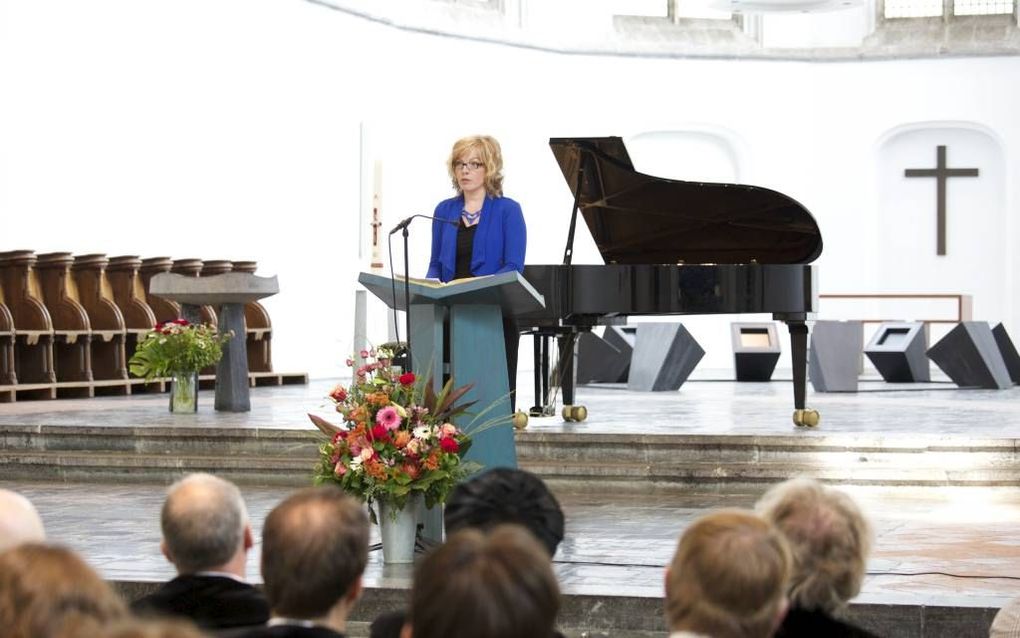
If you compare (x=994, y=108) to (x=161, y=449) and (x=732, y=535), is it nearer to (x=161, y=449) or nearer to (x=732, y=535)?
(x=161, y=449)

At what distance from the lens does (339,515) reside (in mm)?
2152

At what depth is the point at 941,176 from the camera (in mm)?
17438

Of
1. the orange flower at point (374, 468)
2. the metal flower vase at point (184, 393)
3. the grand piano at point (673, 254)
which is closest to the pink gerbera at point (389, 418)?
the orange flower at point (374, 468)

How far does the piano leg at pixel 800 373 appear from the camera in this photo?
771 cm

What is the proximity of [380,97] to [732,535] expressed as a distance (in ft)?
44.4

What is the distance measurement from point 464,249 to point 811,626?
3.11 meters

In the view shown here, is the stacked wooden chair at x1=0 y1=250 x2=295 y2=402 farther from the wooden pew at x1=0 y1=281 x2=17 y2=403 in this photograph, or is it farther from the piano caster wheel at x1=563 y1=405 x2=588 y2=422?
the piano caster wheel at x1=563 y1=405 x2=588 y2=422

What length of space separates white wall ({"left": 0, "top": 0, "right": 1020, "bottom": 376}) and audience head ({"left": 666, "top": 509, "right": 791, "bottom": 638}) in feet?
32.9

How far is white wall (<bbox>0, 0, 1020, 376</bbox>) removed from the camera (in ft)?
38.5

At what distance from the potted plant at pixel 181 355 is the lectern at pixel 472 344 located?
418 centimetres

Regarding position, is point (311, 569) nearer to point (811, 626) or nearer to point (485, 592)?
point (485, 592)

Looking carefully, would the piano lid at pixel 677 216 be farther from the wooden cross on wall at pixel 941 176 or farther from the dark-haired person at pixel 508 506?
the wooden cross on wall at pixel 941 176

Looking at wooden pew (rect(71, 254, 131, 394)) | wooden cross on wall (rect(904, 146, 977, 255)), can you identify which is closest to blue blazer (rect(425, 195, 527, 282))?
wooden pew (rect(71, 254, 131, 394))

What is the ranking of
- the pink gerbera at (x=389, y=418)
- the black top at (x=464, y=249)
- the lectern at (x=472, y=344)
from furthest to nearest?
the black top at (x=464, y=249) < the lectern at (x=472, y=344) < the pink gerbera at (x=389, y=418)
